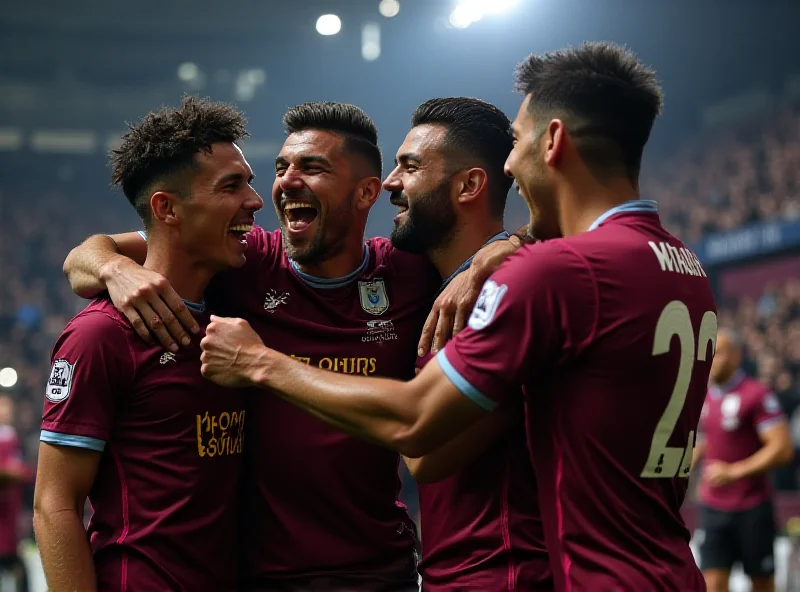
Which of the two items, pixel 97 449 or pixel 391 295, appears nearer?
pixel 97 449

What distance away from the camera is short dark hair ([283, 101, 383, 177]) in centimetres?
377

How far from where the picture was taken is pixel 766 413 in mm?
8062

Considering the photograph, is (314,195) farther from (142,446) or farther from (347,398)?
(347,398)

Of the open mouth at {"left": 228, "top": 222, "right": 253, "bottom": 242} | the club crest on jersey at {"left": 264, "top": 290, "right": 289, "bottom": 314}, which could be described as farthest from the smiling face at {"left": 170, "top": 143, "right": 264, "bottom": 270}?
the club crest on jersey at {"left": 264, "top": 290, "right": 289, "bottom": 314}

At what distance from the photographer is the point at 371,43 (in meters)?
25.5

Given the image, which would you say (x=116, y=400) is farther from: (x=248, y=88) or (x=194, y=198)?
(x=248, y=88)

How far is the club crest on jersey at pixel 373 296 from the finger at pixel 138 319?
81 cm

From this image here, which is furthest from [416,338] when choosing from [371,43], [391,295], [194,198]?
[371,43]

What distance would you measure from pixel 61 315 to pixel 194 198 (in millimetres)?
18864

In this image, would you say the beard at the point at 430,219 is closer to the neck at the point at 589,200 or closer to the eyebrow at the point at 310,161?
the eyebrow at the point at 310,161

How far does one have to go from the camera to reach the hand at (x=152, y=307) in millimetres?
3027

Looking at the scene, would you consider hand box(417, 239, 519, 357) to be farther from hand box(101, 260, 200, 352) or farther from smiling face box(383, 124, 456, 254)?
hand box(101, 260, 200, 352)

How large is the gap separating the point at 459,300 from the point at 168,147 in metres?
1.18

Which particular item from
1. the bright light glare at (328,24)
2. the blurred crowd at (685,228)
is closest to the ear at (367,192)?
the blurred crowd at (685,228)
